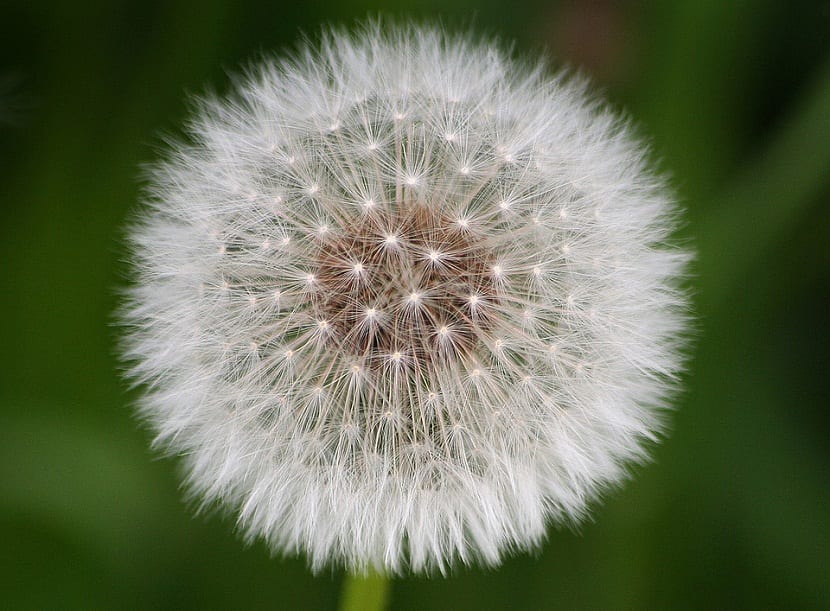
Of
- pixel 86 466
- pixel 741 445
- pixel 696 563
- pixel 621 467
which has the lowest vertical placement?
pixel 696 563

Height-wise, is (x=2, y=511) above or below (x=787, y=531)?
above

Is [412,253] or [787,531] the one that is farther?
[787,531]

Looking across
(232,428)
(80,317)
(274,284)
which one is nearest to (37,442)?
(80,317)

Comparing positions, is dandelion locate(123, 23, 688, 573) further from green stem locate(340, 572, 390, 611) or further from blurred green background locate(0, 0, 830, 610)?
blurred green background locate(0, 0, 830, 610)

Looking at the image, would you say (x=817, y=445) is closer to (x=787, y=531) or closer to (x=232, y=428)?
(x=787, y=531)

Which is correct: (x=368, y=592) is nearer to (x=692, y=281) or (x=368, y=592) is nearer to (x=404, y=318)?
(x=404, y=318)

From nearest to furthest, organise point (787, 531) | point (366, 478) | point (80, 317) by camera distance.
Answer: point (366, 478) < point (787, 531) < point (80, 317)

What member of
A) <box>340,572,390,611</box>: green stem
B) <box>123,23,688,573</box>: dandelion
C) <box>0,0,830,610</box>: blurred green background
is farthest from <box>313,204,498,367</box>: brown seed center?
<box>0,0,830,610</box>: blurred green background

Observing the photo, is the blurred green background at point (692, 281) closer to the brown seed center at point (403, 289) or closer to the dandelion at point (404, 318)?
the dandelion at point (404, 318)
